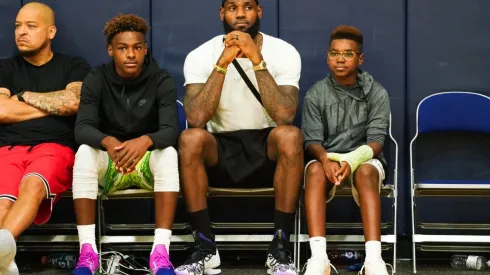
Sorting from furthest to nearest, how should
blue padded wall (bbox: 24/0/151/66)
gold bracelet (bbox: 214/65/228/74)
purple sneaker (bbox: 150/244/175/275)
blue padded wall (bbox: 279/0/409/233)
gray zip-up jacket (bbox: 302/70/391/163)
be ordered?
blue padded wall (bbox: 24/0/151/66)
blue padded wall (bbox: 279/0/409/233)
gray zip-up jacket (bbox: 302/70/391/163)
gold bracelet (bbox: 214/65/228/74)
purple sneaker (bbox: 150/244/175/275)

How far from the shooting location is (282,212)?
4.66 meters

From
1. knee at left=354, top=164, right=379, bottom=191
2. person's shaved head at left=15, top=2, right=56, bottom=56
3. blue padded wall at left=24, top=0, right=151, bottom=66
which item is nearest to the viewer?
knee at left=354, top=164, right=379, bottom=191

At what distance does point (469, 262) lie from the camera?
5082mm

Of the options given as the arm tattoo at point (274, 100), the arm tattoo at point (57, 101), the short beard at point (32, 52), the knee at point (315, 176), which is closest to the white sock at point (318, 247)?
the knee at point (315, 176)

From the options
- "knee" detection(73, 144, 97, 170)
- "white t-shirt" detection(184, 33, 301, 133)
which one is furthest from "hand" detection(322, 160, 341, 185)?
"knee" detection(73, 144, 97, 170)

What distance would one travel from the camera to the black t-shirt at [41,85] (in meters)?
5.04

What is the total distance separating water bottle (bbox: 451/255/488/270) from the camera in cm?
505

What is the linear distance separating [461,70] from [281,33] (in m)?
1.21

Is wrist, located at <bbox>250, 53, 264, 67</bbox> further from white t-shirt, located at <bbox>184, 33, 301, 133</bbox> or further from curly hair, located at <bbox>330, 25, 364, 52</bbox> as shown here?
curly hair, located at <bbox>330, 25, 364, 52</bbox>

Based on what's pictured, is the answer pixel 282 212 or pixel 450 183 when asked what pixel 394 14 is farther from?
pixel 282 212

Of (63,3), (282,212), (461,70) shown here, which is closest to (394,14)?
(461,70)

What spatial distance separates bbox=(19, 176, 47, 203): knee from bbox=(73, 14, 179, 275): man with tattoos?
191 mm

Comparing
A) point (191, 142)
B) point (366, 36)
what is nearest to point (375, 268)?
point (191, 142)

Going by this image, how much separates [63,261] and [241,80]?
1541 millimetres
